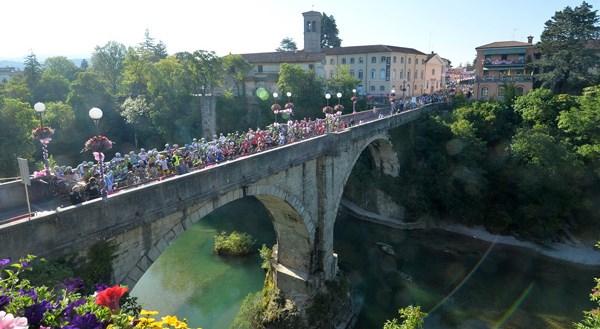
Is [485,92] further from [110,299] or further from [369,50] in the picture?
[110,299]

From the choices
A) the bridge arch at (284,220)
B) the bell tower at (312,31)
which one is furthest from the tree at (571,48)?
the bridge arch at (284,220)

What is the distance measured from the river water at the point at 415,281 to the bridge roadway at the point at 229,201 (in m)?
4.10

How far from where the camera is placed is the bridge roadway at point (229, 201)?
28.6ft

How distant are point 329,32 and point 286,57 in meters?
23.7

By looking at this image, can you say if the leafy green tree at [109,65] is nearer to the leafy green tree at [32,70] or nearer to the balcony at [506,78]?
the leafy green tree at [32,70]

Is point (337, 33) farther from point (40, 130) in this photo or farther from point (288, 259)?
point (40, 130)

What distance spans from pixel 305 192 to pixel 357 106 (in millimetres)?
29227

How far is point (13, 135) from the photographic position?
30953 mm

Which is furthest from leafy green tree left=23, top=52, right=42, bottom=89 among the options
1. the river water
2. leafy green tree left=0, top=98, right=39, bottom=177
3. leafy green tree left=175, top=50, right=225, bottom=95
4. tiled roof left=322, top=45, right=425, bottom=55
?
the river water

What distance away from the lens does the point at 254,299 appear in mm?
19453

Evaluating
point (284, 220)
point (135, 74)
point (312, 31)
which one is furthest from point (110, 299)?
point (312, 31)

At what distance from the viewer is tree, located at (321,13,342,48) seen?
249 ft

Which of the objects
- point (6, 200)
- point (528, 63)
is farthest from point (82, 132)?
point (528, 63)

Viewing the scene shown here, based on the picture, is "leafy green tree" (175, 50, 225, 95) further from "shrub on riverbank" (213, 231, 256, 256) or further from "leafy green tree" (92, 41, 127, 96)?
"shrub on riverbank" (213, 231, 256, 256)
